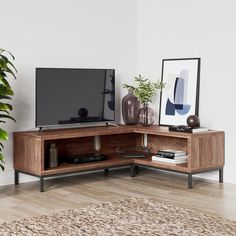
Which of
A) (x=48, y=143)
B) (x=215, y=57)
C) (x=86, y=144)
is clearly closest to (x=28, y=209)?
(x=48, y=143)

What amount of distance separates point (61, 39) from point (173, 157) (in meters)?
1.71

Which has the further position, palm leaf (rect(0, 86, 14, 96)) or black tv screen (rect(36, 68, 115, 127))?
black tv screen (rect(36, 68, 115, 127))

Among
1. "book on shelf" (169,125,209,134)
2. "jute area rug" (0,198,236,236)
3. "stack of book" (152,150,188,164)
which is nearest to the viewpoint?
"jute area rug" (0,198,236,236)

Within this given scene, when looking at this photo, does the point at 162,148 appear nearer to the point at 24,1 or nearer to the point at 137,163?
the point at 137,163

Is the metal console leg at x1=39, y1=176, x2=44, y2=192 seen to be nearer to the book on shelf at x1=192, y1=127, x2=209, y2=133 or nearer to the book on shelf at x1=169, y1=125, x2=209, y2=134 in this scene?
the book on shelf at x1=169, y1=125, x2=209, y2=134

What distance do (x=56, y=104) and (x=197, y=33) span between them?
64.7 inches

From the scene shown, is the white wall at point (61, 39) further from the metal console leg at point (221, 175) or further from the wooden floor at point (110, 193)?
the metal console leg at point (221, 175)

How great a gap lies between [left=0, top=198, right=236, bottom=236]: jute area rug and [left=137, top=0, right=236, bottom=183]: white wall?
1.45 meters

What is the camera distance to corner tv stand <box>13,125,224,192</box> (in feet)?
16.1

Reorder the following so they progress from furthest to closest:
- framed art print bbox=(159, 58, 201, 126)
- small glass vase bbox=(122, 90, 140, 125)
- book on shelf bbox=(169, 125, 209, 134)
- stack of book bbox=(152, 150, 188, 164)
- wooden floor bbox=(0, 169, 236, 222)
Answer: small glass vase bbox=(122, 90, 140, 125) → framed art print bbox=(159, 58, 201, 126) → stack of book bbox=(152, 150, 188, 164) → book on shelf bbox=(169, 125, 209, 134) → wooden floor bbox=(0, 169, 236, 222)

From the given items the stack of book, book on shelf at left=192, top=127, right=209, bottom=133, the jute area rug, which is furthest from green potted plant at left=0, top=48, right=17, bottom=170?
book on shelf at left=192, top=127, right=209, bottom=133

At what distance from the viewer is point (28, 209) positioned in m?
4.16

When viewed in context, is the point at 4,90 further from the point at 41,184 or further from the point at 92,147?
the point at 92,147

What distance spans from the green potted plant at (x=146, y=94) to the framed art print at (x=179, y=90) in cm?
10
